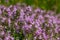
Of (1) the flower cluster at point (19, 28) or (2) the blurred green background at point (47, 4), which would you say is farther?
(2) the blurred green background at point (47, 4)

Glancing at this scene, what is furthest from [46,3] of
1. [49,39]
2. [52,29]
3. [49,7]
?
[49,39]

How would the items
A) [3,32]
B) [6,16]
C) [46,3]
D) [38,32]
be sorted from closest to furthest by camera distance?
[3,32] → [38,32] → [6,16] → [46,3]

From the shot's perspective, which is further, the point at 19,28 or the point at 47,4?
the point at 47,4

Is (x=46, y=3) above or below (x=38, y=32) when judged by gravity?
below

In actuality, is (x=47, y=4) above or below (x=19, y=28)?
below

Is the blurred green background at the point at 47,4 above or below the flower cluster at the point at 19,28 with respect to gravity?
below

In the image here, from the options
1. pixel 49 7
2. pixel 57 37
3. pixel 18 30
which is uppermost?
pixel 18 30

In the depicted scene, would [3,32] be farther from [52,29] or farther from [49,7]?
[49,7]

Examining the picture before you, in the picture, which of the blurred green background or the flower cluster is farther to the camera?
the blurred green background

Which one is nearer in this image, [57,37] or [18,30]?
[18,30]

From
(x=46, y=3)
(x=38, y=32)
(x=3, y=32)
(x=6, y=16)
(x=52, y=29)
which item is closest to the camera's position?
(x=3, y=32)

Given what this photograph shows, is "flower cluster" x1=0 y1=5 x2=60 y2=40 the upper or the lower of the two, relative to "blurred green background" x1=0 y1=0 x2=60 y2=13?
upper
